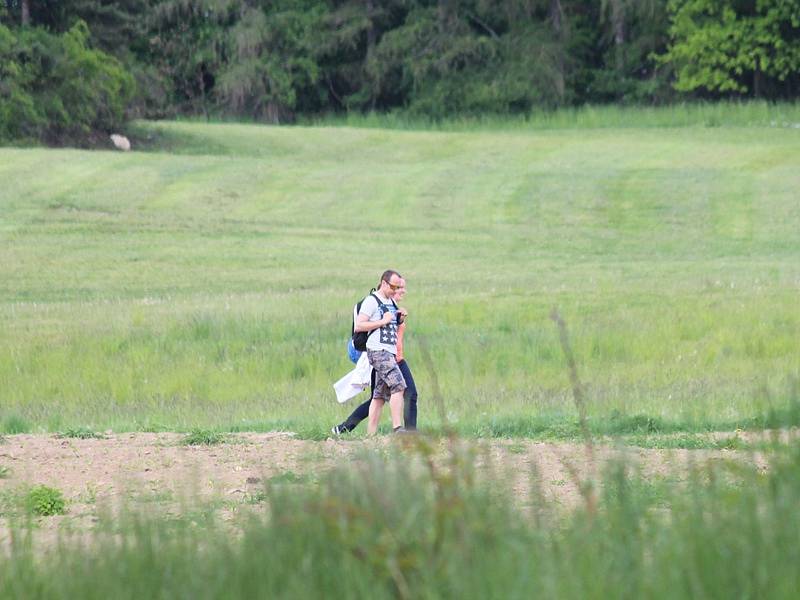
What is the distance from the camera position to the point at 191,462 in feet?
30.9

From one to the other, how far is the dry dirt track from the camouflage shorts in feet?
3.27

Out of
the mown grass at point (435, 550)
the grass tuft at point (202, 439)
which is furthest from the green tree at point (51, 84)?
the mown grass at point (435, 550)

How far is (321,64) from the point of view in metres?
60.3

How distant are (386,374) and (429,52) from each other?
151 ft

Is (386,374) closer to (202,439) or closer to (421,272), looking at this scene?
(202,439)

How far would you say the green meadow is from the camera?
549 inches

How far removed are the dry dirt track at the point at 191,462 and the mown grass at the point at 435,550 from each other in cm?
255

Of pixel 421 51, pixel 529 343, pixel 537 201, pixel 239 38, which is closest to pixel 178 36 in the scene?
pixel 239 38

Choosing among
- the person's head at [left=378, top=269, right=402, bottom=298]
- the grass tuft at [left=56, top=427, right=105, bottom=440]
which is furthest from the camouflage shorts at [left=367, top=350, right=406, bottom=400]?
the grass tuft at [left=56, top=427, right=105, bottom=440]

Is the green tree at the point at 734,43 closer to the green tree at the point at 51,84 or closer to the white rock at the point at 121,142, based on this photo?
the white rock at the point at 121,142

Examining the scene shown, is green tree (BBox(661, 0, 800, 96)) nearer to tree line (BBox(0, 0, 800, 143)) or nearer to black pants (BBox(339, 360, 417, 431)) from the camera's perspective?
tree line (BBox(0, 0, 800, 143))

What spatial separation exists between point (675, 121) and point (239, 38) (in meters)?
18.1

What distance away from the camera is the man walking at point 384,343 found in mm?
11508

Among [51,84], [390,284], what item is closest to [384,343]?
[390,284]
